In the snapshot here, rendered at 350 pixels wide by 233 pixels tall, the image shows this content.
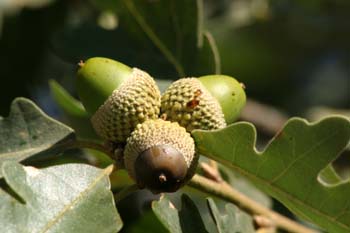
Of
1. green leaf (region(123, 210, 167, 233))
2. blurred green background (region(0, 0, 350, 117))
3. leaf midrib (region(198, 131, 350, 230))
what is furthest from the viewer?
blurred green background (region(0, 0, 350, 117))

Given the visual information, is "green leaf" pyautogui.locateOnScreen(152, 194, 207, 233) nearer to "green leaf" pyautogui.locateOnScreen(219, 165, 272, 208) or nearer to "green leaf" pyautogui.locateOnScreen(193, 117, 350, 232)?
"green leaf" pyautogui.locateOnScreen(193, 117, 350, 232)

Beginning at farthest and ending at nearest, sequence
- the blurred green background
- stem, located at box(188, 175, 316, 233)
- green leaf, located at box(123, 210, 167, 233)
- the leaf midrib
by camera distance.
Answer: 1. the blurred green background
2. green leaf, located at box(123, 210, 167, 233)
3. stem, located at box(188, 175, 316, 233)
4. the leaf midrib

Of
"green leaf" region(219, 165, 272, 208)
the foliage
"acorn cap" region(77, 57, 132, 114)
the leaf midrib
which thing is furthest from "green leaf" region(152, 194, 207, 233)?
"green leaf" region(219, 165, 272, 208)

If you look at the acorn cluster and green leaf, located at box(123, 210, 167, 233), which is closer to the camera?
the acorn cluster

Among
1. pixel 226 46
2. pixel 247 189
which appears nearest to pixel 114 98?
pixel 247 189

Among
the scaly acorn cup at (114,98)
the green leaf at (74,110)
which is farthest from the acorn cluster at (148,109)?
the green leaf at (74,110)

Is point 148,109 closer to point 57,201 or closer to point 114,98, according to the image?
point 114,98

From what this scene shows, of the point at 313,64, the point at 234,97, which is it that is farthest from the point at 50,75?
the point at 313,64

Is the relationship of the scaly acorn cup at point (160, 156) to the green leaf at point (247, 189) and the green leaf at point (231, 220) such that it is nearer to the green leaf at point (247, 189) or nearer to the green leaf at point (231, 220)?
the green leaf at point (231, 220)

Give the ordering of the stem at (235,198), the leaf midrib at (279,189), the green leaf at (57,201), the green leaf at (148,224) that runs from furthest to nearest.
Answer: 1. the green leaf at (148,224)
2. the stem at (235,198)
3. the leaf midrib at (279,189)
4. the green leaf at (57,201)
